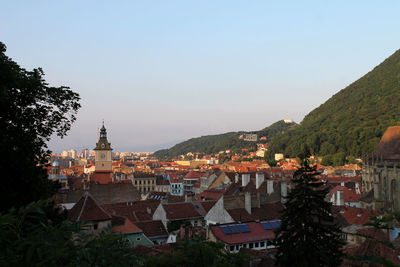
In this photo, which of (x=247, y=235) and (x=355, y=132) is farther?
(x=355, y=132)

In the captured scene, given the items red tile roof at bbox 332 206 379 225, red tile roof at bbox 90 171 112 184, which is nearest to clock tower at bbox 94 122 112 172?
red tile roof at bbox 90 171 112 184

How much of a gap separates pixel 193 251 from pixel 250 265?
312 inches

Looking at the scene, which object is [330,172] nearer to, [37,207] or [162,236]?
[162,236]

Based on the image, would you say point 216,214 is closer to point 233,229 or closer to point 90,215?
point 233,229

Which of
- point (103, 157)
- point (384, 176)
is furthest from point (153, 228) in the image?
point (103, 157)

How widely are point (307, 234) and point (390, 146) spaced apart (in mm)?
45687

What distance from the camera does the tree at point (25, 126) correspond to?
18.5 meters

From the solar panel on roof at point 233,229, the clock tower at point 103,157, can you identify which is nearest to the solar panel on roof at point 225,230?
the solar panel on roof at point 233,229

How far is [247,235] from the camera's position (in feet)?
105

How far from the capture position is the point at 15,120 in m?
20.3

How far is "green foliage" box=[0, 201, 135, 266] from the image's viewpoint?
6.85 meters

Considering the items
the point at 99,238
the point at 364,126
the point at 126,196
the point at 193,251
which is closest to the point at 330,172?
the point at 364,126

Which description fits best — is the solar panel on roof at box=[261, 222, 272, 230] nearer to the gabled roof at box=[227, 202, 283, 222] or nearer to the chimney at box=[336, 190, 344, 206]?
the gabled roof at box=[227, 202, 283, 222]

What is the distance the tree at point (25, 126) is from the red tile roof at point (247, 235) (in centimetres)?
1391
